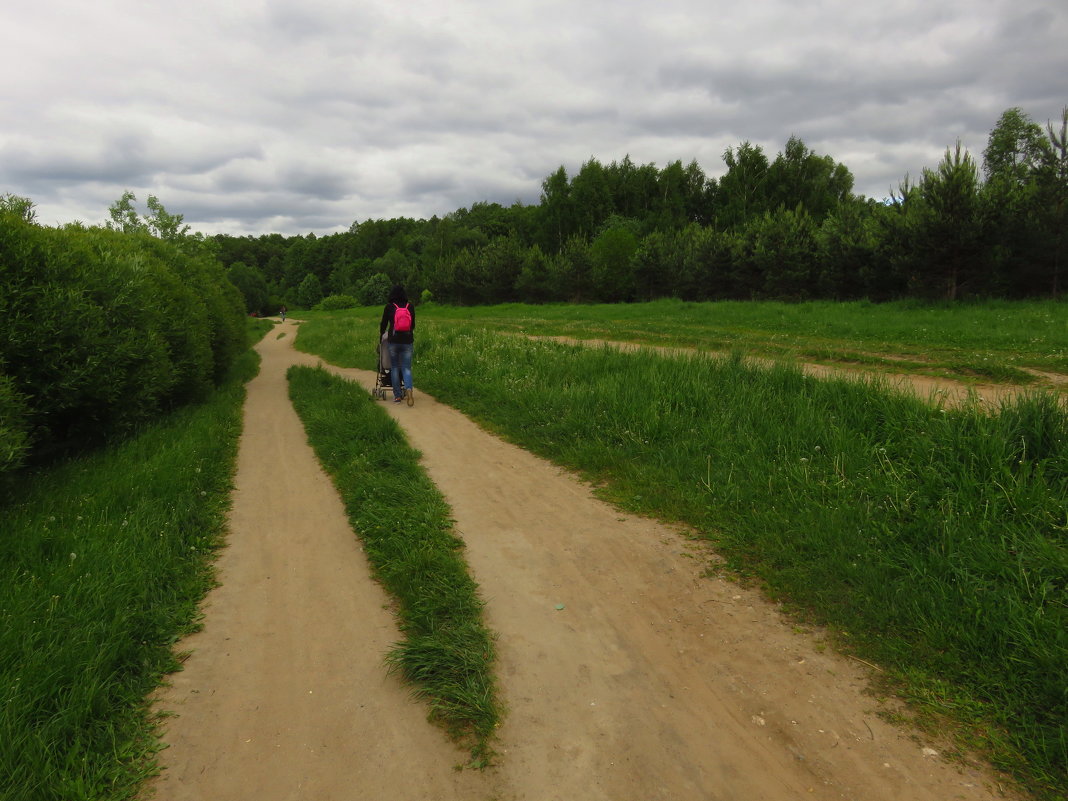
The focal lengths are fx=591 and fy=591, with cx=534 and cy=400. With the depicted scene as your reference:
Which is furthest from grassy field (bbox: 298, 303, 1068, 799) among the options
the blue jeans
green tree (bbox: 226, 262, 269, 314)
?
green tree (bbox: 226, 262, 269, 314)

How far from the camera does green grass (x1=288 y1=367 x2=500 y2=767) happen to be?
10.1 feet

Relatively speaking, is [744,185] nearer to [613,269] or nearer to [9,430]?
[613,269]

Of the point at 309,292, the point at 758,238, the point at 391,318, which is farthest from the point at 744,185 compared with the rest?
the point at 309,292

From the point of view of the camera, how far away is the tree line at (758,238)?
70.7 ft

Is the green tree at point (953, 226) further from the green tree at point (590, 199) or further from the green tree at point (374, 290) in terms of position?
the green tree at point (374, 290)

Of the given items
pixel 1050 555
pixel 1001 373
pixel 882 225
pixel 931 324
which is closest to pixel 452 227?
pixel 882 225

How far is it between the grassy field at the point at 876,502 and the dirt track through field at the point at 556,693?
0.34 metres

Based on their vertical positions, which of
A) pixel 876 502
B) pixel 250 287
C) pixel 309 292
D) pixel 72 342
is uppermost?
pixel 309 292

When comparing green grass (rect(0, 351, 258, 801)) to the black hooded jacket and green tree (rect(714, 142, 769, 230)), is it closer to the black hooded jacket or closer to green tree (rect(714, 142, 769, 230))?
the black hooded jacket

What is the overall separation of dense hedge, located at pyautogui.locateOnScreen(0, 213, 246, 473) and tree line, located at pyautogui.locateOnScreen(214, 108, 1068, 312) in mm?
24392

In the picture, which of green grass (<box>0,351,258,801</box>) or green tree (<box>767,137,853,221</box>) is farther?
green tree (<box>767,137,853,221</box>)

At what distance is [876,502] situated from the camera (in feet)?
15.8

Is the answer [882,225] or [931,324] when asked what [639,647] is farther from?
[882,225]

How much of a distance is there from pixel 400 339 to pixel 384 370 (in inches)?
33.3
